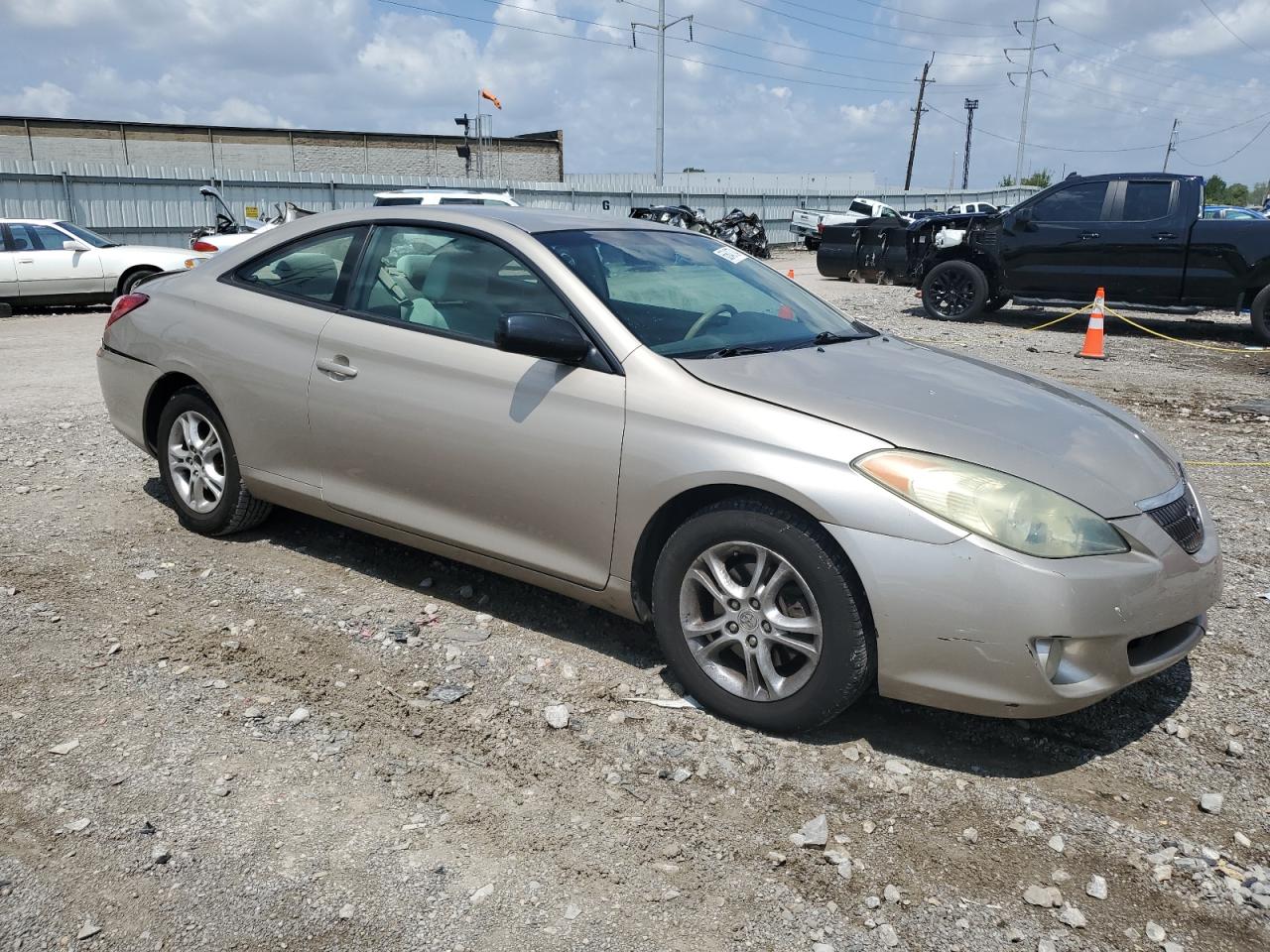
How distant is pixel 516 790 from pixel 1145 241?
1300 cm

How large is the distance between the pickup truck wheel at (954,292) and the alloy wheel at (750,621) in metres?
12.6

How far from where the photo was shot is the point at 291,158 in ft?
152

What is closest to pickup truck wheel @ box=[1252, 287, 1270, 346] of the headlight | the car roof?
the car roof

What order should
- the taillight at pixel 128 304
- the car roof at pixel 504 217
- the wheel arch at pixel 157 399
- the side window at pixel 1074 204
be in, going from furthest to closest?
the side window at pixel 1074 204, the taillight at pixel 128 304, the wheel arch at pixel 157 399, the car roof at pixel 504 217

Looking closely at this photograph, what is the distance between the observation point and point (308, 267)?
15.2 ft

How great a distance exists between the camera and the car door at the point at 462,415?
3633 millimetres

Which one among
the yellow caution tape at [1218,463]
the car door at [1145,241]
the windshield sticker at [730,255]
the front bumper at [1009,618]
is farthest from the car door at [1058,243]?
the front bumper at [1009,618]

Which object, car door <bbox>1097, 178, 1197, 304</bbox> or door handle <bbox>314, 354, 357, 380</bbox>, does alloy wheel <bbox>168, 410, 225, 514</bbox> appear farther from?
car door <bbox>1097, 178, 1197, 304</bbox>

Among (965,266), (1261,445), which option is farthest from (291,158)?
(1261,445)

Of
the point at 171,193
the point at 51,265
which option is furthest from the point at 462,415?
the point at 171,193

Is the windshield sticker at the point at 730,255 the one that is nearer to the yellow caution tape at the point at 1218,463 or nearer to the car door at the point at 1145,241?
the yellow caution tape at the point at 1218,463

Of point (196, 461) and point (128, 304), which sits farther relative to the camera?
point (128, 304)

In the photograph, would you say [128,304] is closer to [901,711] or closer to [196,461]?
[196,461]

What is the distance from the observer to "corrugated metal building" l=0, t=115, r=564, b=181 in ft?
132
